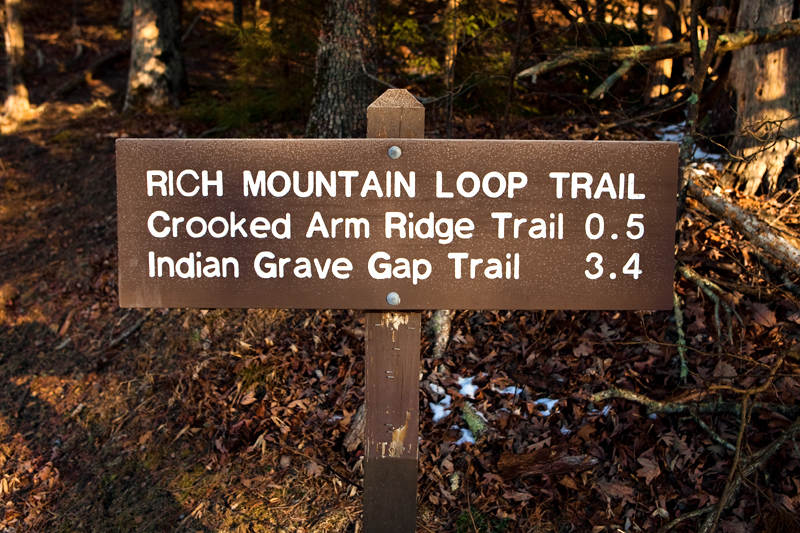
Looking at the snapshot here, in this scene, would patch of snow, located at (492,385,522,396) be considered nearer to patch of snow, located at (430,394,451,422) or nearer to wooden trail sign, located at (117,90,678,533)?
patch of snow, located at (430,394,451,422)

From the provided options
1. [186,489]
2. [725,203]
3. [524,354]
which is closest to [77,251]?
[186,489]

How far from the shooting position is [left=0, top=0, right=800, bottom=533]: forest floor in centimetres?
361

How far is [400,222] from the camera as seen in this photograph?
2.16 m

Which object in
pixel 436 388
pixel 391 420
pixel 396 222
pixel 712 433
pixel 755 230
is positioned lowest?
pixel 436 388

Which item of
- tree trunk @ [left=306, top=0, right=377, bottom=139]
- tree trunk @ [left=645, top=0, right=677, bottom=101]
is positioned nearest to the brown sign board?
tree trunk @ [left=306, top=0, right=377, bottom=139]

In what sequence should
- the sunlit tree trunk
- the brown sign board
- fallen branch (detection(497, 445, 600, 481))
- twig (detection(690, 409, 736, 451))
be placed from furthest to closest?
the sunlit tree trunk, fallen branch (detection(497, 445, 600, 481)), twig (detection(690, 409, 736, 451)), the brown sign board

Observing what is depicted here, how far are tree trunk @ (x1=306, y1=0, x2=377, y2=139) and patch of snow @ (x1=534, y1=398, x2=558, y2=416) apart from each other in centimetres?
369

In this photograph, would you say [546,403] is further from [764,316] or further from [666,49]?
[666,49]

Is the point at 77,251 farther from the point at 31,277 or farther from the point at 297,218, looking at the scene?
the point at 297,218

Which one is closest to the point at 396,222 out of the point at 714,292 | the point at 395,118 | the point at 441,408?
the point at 395,118

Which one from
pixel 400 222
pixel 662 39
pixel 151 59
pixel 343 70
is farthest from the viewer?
pixel 151 59

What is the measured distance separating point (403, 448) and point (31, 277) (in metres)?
6.92

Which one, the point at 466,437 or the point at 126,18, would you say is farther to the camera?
the point at 126,18

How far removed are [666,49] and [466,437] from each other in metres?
3.81
